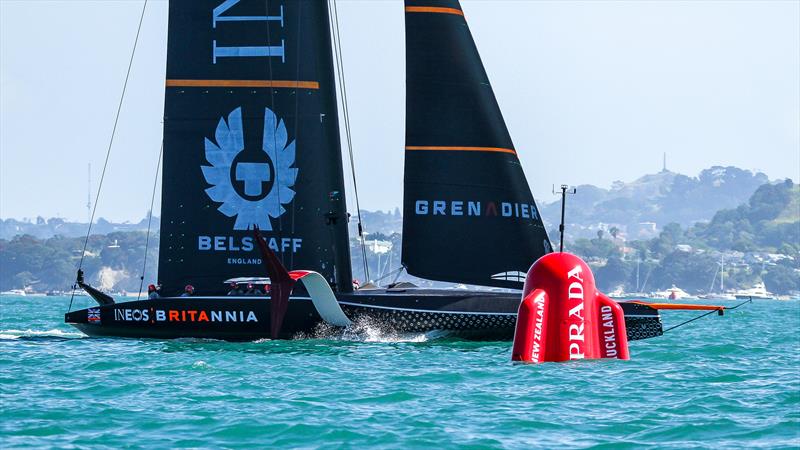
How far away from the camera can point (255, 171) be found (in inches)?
836

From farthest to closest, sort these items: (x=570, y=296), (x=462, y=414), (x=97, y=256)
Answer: (x=97, y=256) < (x=570, y=296) < (x=462, y=414)

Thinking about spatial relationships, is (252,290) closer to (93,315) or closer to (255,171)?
(255,171)

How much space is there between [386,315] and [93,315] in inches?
172

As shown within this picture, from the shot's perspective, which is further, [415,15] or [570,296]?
[415,15]

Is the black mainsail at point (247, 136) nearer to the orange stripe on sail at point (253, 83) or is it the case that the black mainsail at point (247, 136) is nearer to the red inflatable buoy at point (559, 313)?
the orange stripe on sail at point (253, 83)

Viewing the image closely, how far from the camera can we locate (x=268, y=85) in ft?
69.7

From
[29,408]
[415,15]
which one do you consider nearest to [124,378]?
[29,408]

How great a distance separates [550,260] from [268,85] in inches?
279

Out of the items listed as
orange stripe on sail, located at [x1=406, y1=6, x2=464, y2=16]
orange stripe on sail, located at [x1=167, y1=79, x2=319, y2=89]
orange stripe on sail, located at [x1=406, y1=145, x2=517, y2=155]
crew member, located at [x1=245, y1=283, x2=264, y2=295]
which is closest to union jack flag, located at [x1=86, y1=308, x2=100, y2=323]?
crew member, located at [x1=245, y1=283, x2=264, y2=295]

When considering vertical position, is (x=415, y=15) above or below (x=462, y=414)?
above

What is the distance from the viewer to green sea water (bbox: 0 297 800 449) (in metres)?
11.4

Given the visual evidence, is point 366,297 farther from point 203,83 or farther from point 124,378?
point 124,378

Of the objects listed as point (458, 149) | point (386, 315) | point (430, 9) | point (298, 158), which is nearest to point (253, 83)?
point (298, 158)

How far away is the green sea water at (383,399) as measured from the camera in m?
11.4
